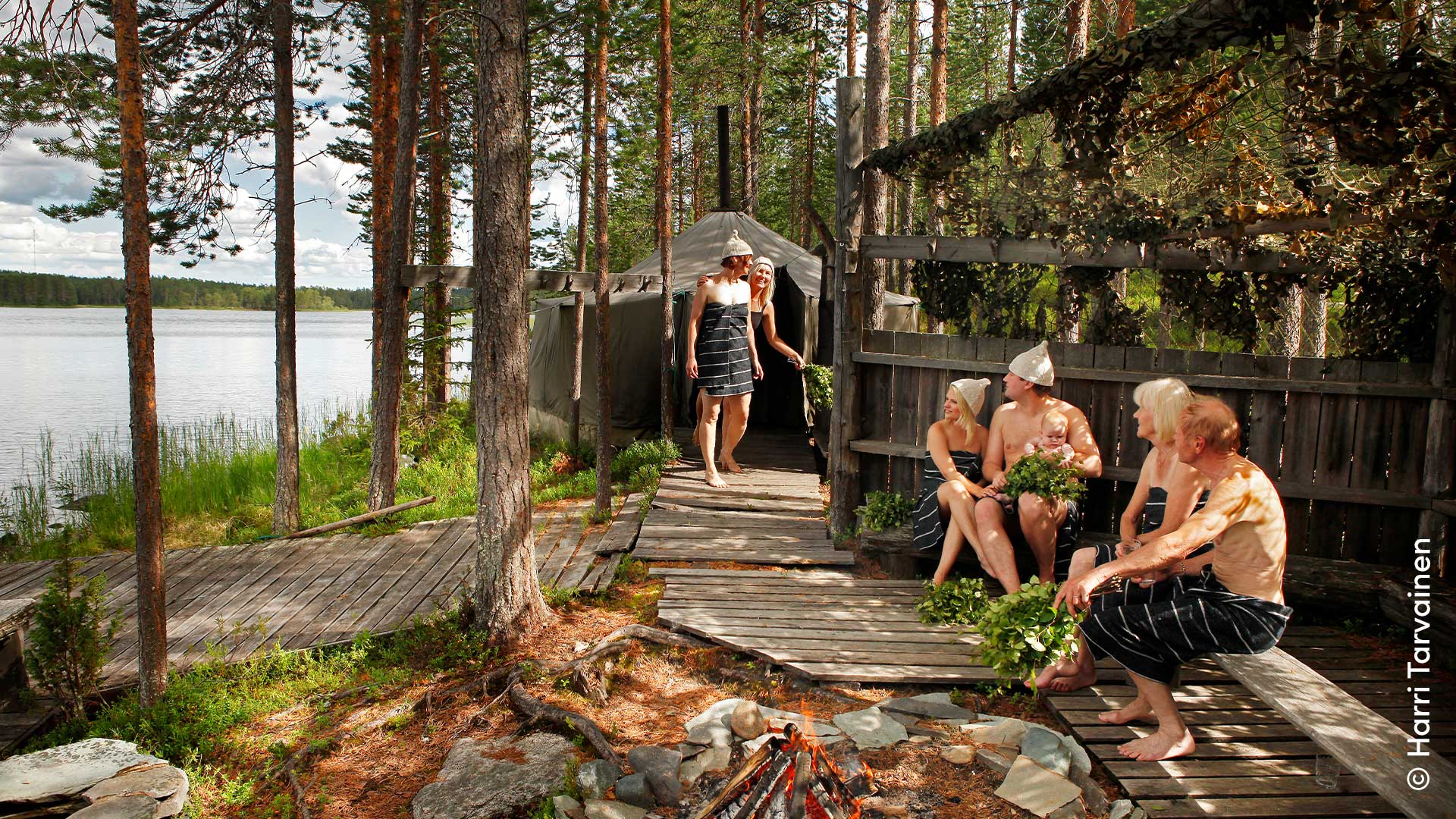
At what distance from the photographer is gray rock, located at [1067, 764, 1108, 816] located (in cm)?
317

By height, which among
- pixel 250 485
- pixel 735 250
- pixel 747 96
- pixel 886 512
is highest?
pixel 747 96

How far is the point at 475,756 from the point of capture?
3.68 metres

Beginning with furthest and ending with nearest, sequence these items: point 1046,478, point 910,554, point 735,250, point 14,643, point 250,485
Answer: point 250,485
point 735,250
point 910,554
point 14,643
point 1046,478

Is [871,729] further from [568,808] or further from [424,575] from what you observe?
[424,575]

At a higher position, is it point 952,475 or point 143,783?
point 952,475

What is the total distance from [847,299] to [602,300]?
2435 mm

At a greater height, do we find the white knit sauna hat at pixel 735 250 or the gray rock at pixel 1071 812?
the white knit sauna hat at pixel 735 250

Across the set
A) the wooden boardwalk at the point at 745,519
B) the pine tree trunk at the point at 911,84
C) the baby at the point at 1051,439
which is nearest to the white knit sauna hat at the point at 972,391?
the baby at the point at 1051,439

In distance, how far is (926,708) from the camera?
12.9 ft

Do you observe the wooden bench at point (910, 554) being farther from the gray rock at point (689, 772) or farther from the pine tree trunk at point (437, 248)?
the pine tree trunk at point (437, 248)

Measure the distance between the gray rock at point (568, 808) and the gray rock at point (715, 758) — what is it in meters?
0.52

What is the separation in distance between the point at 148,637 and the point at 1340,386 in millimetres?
6401

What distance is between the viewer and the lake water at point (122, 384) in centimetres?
1788

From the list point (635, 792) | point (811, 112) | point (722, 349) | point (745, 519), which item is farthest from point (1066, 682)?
point (811, 112)
